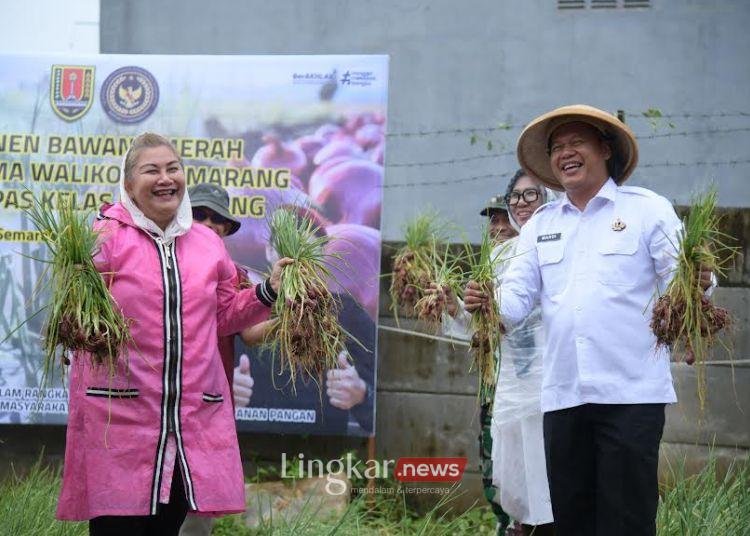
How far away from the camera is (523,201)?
4906mm

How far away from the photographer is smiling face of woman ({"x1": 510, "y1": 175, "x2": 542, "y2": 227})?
489 cm

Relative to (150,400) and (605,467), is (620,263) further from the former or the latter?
(150,400)

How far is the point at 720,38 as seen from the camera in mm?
8281

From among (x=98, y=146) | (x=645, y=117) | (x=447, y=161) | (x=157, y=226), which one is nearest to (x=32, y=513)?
(x=157, y=226)

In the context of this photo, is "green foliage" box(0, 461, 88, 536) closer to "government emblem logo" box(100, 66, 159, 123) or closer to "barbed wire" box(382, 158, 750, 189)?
"government emblem logo" box(100, 66, 159, 123)

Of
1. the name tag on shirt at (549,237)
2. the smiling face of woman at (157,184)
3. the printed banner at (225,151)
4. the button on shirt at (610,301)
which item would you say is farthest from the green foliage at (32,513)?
the name tag on shirt at (549,237)

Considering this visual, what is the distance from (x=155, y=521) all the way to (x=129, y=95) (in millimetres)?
3212

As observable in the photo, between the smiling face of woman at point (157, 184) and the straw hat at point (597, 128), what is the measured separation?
1.31 metres

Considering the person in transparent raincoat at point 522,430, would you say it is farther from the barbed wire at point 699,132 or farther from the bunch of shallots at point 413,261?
the barbed wire at point 699,132

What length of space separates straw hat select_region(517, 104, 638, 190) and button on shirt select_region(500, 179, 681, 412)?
153mm

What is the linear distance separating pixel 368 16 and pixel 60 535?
17.2 ft

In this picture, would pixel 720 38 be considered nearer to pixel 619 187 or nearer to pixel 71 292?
pixel 619 187

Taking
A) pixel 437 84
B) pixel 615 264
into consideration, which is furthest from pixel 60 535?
pixel 437 84

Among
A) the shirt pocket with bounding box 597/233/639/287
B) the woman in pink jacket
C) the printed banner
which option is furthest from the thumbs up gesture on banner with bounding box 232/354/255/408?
the shirt pocket with bounding box 597/233/639/287
